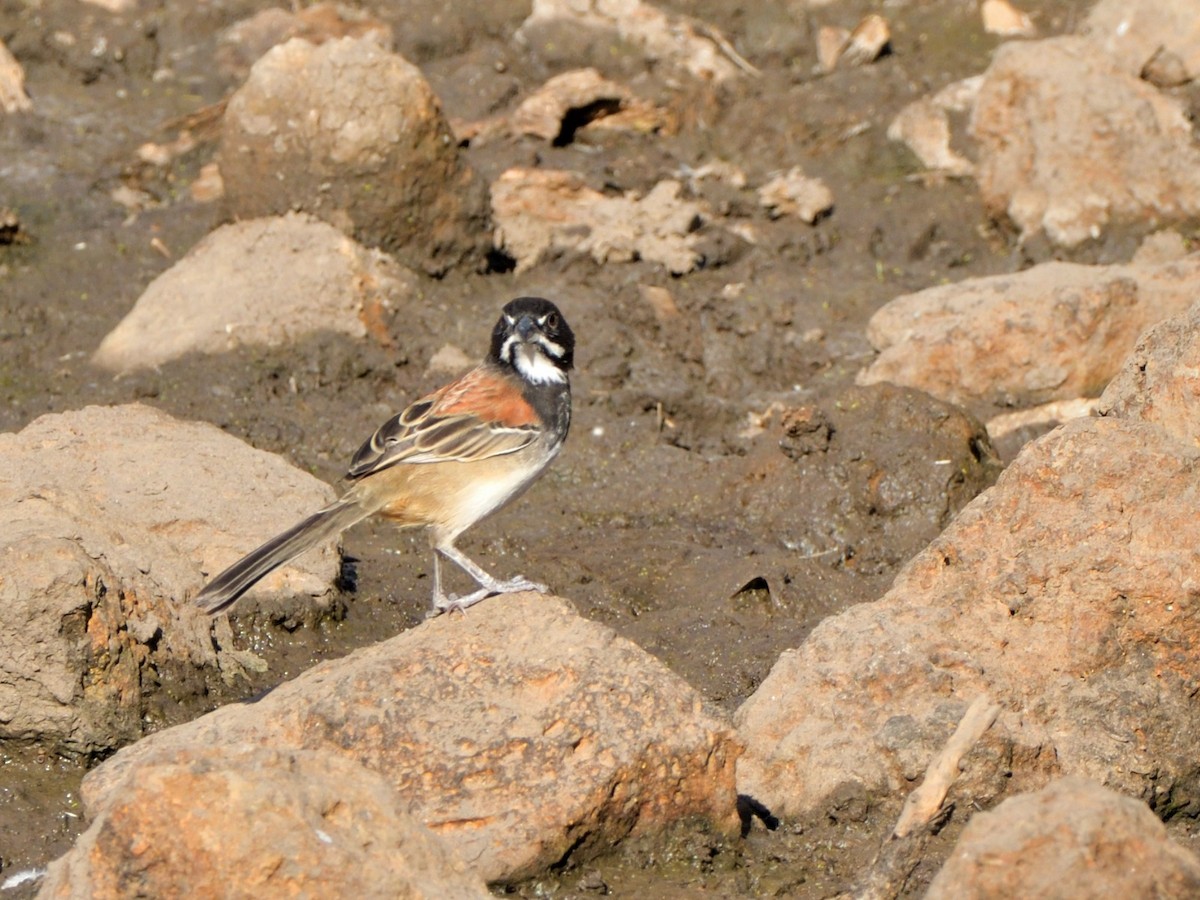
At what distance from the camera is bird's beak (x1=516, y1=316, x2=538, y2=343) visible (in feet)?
25.8

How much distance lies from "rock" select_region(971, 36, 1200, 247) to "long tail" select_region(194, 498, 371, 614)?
7.64 metres

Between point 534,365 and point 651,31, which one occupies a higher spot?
point 534,365

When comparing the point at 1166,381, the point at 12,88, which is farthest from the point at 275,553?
the point at 12,88

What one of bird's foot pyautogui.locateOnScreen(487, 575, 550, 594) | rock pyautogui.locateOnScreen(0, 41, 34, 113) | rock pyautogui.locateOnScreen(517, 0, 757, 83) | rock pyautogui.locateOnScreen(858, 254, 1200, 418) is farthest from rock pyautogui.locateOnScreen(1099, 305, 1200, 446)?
rock pyautogui.locateOnScreen(0, 41, 34, 113)

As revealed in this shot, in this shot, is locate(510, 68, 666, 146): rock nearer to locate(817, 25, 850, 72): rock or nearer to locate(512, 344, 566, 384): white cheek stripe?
locate(817, 25, 850, 72): rock

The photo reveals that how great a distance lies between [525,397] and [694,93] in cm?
796

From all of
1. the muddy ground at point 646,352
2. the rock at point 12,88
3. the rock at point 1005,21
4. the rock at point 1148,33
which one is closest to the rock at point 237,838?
the muddy ground at point 646,352

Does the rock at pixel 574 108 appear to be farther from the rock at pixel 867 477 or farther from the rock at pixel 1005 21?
the rock at pixel 867 477

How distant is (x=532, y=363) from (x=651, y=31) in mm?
8370

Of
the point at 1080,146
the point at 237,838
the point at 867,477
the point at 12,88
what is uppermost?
the point at 237,838

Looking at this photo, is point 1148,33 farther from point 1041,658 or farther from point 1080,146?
point 1041,658

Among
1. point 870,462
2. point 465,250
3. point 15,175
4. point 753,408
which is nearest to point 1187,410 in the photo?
point 870,462

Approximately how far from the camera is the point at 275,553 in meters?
6.79

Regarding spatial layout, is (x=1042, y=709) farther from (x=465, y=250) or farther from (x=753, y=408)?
(x=465, y=250)
